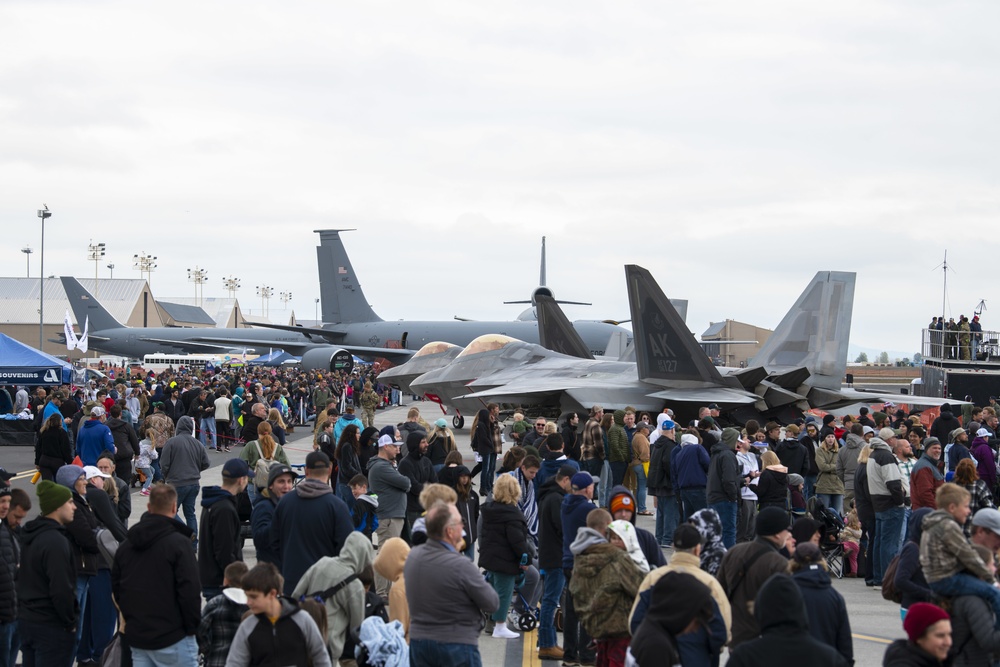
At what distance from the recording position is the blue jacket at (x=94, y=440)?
12.0 metres

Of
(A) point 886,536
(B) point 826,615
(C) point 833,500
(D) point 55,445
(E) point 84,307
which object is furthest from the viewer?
(E) point 84,307

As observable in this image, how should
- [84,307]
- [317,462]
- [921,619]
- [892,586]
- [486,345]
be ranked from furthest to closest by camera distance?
[84,307] < [486,345] < [317,462] < [892,586] < [921,619]

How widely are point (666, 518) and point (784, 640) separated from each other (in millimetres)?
7863

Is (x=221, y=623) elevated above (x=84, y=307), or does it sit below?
below

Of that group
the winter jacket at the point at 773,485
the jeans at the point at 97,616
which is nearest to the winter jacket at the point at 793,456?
the winter jacket at the point at 773,485

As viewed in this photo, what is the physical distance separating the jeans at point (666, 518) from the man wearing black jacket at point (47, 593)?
287 inches

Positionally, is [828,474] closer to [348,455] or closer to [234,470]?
[348,455]

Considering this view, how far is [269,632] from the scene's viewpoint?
15.0 ft

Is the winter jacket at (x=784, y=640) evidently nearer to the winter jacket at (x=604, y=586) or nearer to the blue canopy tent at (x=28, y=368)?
the winter jacket at (x=604, y=586)

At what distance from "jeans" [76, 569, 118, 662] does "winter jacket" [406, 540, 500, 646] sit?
299 centimetres

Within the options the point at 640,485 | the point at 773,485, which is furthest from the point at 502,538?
the point at 640,485

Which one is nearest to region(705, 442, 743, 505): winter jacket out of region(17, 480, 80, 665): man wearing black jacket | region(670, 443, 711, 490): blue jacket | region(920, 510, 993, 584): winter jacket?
region(670, 443, 711, 490): blue jacket

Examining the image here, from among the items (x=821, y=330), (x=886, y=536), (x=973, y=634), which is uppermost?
(x=821, y=330)

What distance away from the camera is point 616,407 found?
18.2 meters
